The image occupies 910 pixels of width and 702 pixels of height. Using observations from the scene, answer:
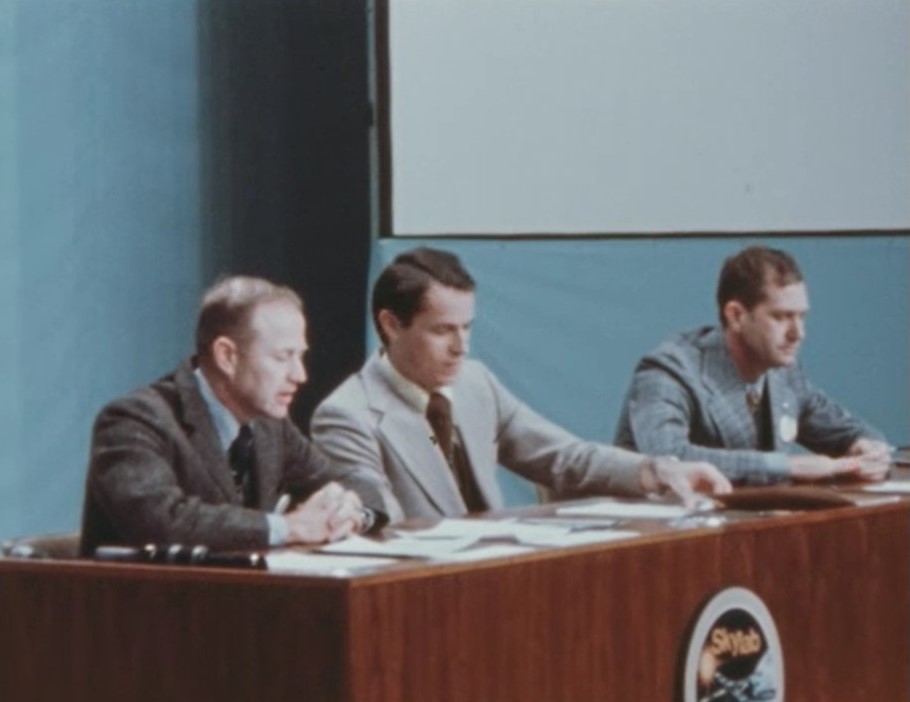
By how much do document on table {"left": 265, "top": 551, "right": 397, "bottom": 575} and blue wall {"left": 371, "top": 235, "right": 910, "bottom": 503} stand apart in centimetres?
210

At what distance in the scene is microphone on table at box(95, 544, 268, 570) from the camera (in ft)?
9.11

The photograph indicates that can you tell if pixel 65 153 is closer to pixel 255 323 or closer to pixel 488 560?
pixel 255 323

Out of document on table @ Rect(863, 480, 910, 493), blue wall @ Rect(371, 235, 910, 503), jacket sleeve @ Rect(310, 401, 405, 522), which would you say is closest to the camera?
jacket sleeve @ Rect(310, 401, 405, 522)

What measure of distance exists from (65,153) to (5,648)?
1938mm

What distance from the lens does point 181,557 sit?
111 inches

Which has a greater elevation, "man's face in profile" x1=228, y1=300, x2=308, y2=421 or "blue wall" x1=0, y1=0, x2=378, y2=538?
"blue wall" x1=0, y1=0, x2=378, y2=538

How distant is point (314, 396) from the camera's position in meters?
5.43

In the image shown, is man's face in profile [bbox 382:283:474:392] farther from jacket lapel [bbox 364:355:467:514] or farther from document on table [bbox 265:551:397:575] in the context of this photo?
document on table [bbox 265:551:397:575]

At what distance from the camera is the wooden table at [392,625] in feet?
8.77

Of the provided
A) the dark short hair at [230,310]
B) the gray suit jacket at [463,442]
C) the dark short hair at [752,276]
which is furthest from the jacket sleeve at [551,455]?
the dark short hair at [230,310]

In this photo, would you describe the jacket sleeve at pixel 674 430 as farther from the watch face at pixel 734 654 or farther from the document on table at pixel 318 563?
the document on table at pixel 318 563

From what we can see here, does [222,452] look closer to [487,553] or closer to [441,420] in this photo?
[487,553]

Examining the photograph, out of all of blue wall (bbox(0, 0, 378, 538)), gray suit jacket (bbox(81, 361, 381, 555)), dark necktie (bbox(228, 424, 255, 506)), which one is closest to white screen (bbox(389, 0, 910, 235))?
blue wall (bbox(0, 0, 378, 538))

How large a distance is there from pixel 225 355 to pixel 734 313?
1570 millimetres
